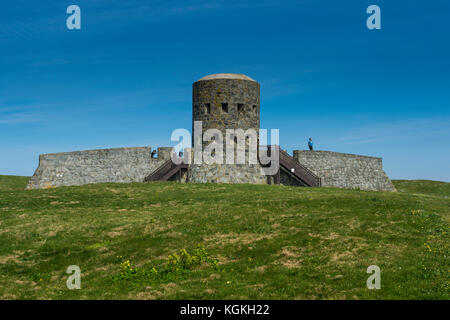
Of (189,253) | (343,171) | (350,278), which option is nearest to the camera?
(350,278)

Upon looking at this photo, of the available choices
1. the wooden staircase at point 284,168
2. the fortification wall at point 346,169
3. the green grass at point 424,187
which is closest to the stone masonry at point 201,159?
the fortification wall at point 346,169

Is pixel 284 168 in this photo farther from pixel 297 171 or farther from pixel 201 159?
pixel 201 159

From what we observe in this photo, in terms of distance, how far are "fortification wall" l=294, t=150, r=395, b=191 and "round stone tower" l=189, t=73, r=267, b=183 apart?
564cm

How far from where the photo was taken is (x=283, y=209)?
24.8 meters

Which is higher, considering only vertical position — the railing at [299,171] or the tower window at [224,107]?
the tower window at [224,107]

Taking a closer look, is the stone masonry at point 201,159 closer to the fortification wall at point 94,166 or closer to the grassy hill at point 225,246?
the fortification wall at point 94,166

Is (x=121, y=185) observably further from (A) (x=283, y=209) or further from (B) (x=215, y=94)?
(A) (x=283, y=209)

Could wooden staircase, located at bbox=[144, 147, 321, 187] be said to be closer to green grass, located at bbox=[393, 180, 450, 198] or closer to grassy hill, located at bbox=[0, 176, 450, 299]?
grassy hill, located at bbox=[0, 176, 450, 299]

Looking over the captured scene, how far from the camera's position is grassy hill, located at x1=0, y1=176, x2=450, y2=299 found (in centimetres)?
1412

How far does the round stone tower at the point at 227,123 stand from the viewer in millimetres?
42219

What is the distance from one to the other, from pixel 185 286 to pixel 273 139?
3095cm

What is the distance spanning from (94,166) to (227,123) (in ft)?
47.1

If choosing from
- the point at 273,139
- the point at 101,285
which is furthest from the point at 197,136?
the point at 101,285

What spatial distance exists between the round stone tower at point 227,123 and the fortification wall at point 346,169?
18.5ft
